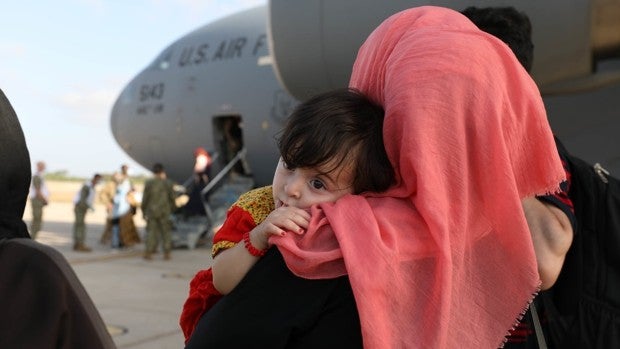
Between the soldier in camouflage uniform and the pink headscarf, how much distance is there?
1025 cm

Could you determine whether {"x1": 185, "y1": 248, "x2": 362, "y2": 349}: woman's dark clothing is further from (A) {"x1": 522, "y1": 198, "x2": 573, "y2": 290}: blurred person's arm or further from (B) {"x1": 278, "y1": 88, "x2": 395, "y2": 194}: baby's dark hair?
(A) {"x1": 522, "y1": 198, "x2": 573, "y2": 290}: blurred person's arm

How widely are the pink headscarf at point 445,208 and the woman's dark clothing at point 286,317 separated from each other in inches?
1.8

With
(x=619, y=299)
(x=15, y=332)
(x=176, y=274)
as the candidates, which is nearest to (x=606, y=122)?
(x=619, y=299)

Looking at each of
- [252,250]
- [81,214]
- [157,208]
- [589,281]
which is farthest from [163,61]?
[252,250]

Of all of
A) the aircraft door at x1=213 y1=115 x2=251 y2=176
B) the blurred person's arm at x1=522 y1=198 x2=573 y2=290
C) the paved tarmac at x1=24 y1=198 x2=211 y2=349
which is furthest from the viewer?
the aircraft door at x1=213 y1=115 x2=251 y2=176

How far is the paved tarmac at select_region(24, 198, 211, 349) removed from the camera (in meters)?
6.43

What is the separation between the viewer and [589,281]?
1.98m

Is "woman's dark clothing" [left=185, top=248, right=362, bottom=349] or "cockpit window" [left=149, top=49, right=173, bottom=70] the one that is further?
"cockpit window" [left=149, top=49, right=173, bottom=70]

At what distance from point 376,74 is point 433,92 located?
215mm

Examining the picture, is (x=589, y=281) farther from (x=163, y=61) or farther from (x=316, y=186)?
(x=163, y=61)

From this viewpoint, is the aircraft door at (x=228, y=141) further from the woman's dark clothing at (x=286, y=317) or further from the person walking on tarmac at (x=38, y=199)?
the woman's dark clothing at (x=286, y=317)

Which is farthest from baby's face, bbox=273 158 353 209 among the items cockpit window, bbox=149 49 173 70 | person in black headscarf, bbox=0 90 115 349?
cockpit window, bbox=149 49 173 70

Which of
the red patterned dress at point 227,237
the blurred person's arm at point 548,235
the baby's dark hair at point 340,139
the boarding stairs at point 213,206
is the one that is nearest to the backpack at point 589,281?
the blurred person's arm at point 548,235

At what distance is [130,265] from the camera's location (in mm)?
11078
